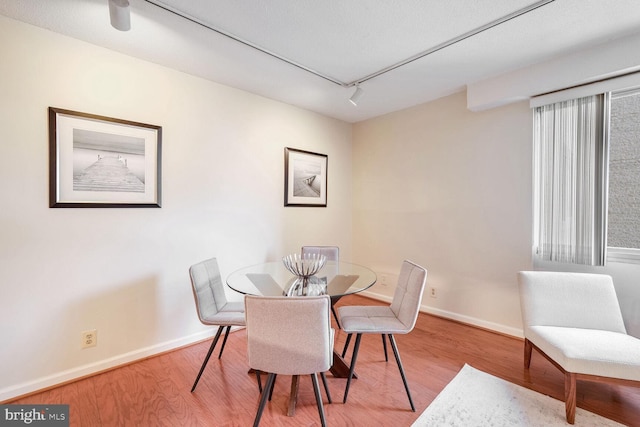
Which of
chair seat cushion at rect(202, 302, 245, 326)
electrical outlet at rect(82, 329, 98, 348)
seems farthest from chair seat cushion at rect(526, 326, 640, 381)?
electrical outlet at rect(82, 329, 98, 348)

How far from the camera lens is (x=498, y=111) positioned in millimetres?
2803

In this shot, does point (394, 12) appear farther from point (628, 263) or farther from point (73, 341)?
point (73, 341)

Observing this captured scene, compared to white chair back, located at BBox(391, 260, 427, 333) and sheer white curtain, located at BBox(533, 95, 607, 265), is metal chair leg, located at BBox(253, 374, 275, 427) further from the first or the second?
sheer white curtain, located at BBox(533, 95, 607, 265)

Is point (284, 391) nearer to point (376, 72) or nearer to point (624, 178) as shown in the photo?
point (376, 72)

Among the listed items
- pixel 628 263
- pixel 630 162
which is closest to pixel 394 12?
pixel 630 162

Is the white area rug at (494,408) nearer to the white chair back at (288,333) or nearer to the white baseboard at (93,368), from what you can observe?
the white chair back at (288,333)

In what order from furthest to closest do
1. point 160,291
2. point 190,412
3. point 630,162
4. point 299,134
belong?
1. point 299,134
2. point 160,291
3. point 630,162
4. point 190,412

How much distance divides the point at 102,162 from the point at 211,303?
1378mm

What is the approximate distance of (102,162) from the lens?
7.09ft

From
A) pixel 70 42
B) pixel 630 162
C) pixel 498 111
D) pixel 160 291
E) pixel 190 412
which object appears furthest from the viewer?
pixel 498 111

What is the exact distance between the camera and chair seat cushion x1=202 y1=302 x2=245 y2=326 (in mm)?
1907

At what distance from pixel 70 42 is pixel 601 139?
4.10m

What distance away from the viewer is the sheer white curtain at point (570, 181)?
223 cm

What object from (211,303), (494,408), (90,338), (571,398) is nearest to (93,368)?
(90,338)
